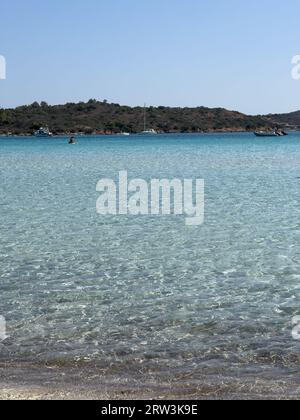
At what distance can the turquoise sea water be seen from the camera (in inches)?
306

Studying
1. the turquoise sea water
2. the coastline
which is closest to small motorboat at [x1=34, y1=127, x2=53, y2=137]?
the turquoise sea water

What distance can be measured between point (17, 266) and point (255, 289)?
4.81 meters

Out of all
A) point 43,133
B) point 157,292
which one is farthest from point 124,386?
point 43,133

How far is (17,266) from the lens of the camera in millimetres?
12641

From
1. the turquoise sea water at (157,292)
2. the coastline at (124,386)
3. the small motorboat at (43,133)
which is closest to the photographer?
the coastline at (124,386)

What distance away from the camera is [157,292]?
34.8 feet

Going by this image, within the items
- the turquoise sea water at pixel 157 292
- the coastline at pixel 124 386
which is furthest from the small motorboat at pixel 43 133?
the coastline at pixel 124 386

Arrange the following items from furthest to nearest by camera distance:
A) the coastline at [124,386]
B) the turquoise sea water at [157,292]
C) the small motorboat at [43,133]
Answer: the small motorboat at [43,133]
the turquoise sea water at [157,292]
the coastline at [124,386]

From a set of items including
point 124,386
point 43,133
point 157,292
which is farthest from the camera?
point 43,133

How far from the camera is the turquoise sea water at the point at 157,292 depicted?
25.5ft

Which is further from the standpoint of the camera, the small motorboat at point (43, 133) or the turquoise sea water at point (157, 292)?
the small motorboat at point (43, 133)

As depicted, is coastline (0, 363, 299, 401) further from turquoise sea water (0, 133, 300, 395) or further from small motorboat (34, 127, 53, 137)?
small motorboat (34, 127, 53, 137)

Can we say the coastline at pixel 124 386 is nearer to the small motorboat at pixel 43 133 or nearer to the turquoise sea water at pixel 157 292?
the turquoise sea water at pixel 157 292

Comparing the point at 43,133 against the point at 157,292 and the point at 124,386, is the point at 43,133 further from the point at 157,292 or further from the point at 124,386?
the point at 124,386
